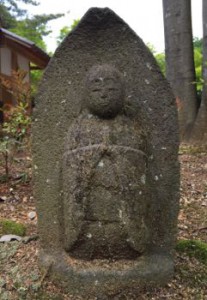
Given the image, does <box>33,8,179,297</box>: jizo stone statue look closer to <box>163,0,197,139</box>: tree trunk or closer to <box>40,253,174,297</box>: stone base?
<box>40,253,174,297</box>: stone base

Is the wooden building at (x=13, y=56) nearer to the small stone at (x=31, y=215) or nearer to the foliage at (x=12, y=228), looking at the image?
the small stone at (x=31, y=215)

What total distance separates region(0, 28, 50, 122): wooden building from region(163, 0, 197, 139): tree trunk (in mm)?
2793

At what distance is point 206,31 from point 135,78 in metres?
5.37

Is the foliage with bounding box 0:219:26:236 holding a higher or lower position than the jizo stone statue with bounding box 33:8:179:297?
lower

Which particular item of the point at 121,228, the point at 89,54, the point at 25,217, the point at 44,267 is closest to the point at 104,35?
the point at 89,54

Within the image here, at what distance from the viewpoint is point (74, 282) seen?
267 centimetres

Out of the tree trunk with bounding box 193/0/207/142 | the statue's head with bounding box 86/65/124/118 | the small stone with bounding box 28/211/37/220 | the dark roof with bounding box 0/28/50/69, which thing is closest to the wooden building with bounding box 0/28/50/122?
the dark roof with bounding box 0/28/50/69

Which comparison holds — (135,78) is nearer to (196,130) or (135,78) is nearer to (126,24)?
(126,24)

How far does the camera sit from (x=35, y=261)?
3.01 meters

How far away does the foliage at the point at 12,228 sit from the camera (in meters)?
3.75

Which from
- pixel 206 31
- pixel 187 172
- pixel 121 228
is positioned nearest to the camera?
pixel 121 228

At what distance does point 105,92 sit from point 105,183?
1.87 feet

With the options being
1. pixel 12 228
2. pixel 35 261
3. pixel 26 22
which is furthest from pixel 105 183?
pixel 26 22

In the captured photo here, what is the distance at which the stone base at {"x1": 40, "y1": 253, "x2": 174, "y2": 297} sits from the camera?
2637 mm
